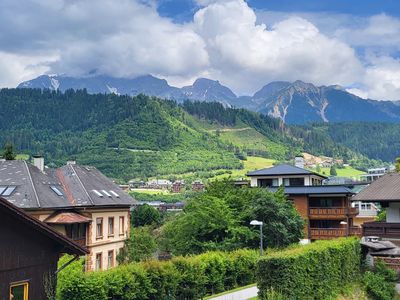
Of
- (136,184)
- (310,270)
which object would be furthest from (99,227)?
(136,184)

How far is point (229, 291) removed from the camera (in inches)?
1218

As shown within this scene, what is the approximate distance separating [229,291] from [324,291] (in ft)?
26.3

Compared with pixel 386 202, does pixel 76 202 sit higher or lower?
higher

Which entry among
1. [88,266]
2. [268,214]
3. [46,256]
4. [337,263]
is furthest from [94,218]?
[46,256]

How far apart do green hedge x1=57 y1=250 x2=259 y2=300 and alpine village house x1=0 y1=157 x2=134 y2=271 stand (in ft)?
40.4

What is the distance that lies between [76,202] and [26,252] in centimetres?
2676

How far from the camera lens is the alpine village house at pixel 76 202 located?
122 feet

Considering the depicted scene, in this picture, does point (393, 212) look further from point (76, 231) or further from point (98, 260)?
point (98, 260)

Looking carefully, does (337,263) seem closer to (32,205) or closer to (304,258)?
(304,258)

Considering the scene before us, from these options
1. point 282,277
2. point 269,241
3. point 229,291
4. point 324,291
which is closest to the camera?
point 282,277

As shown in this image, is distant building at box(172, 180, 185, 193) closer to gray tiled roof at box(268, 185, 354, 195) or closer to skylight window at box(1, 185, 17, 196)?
gray tiled roof at box(268, 185, 354, 195)

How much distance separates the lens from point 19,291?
51.6 feet

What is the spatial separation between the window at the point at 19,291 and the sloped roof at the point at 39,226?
1.62 meters

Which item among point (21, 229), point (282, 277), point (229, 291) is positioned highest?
point (21, 229)
